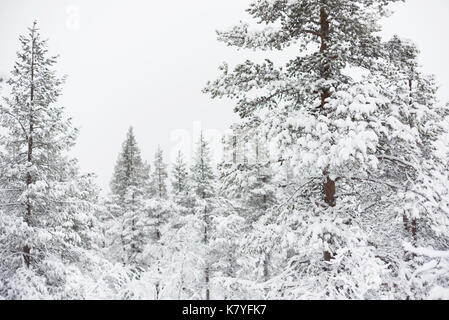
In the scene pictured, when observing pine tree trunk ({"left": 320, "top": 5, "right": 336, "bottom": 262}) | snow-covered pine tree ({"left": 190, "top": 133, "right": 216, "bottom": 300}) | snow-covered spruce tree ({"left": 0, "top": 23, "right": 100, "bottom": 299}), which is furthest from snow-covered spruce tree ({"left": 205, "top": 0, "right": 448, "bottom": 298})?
snow-covered pine tree ({"left": 190, "top": 133, "right": 216, "bottom": 300})

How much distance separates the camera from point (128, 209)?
24.5 metres

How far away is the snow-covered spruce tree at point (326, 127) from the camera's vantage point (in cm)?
526

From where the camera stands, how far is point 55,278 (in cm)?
885

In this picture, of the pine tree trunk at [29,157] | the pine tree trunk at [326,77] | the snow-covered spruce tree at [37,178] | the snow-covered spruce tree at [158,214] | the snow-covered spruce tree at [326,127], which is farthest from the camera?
the snow-covered spruce tree at [158,214]

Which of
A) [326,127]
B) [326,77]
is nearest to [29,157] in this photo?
[326,127]

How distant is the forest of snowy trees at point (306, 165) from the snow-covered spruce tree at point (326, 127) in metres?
0.03

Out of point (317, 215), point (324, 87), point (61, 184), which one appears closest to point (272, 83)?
point (324, 87)

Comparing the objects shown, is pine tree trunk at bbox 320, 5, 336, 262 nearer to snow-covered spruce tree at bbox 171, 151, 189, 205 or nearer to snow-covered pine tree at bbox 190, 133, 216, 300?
snow-covered pine tree at bbox 190, 133, 216, 300

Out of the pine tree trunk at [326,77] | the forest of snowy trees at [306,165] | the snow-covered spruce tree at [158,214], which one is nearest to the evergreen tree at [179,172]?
the snow-covered spruce tree at [158,214]

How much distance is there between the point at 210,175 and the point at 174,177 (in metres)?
5.47

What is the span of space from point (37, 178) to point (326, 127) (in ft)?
30.2

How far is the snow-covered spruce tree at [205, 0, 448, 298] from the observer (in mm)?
5258

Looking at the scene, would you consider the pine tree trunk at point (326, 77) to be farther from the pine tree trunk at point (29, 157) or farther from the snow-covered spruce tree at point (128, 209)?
the snow-covered spruce tree at point (128, 209)

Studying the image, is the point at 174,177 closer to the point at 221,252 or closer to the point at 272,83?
the point at 221,252
